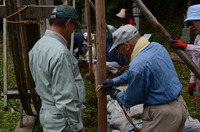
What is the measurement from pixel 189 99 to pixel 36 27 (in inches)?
150

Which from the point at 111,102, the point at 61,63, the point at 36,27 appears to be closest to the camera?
the point at 61,63

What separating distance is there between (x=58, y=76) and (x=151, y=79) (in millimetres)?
914

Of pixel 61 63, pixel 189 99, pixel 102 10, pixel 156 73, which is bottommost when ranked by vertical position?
pixel 189 99

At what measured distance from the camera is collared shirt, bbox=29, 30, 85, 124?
2119mm

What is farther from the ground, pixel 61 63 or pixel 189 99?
pixel 61 63

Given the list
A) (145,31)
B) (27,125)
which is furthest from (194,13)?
(145,31)

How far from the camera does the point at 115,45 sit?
254 cm

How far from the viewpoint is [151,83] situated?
2.46 m

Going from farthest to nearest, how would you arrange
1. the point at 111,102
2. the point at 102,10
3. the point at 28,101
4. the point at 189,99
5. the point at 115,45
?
the point at 189,99, the point at 111,102, the point at 28,101, the point at 102,10, the point at 115,45

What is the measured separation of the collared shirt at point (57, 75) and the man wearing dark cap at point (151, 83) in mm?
548

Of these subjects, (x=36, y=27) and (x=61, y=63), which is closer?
(x=61, y=63)

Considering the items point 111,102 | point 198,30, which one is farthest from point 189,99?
point 198,30

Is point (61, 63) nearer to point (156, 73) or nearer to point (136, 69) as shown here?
point (136, 69)

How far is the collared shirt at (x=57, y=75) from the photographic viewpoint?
6.95ft
